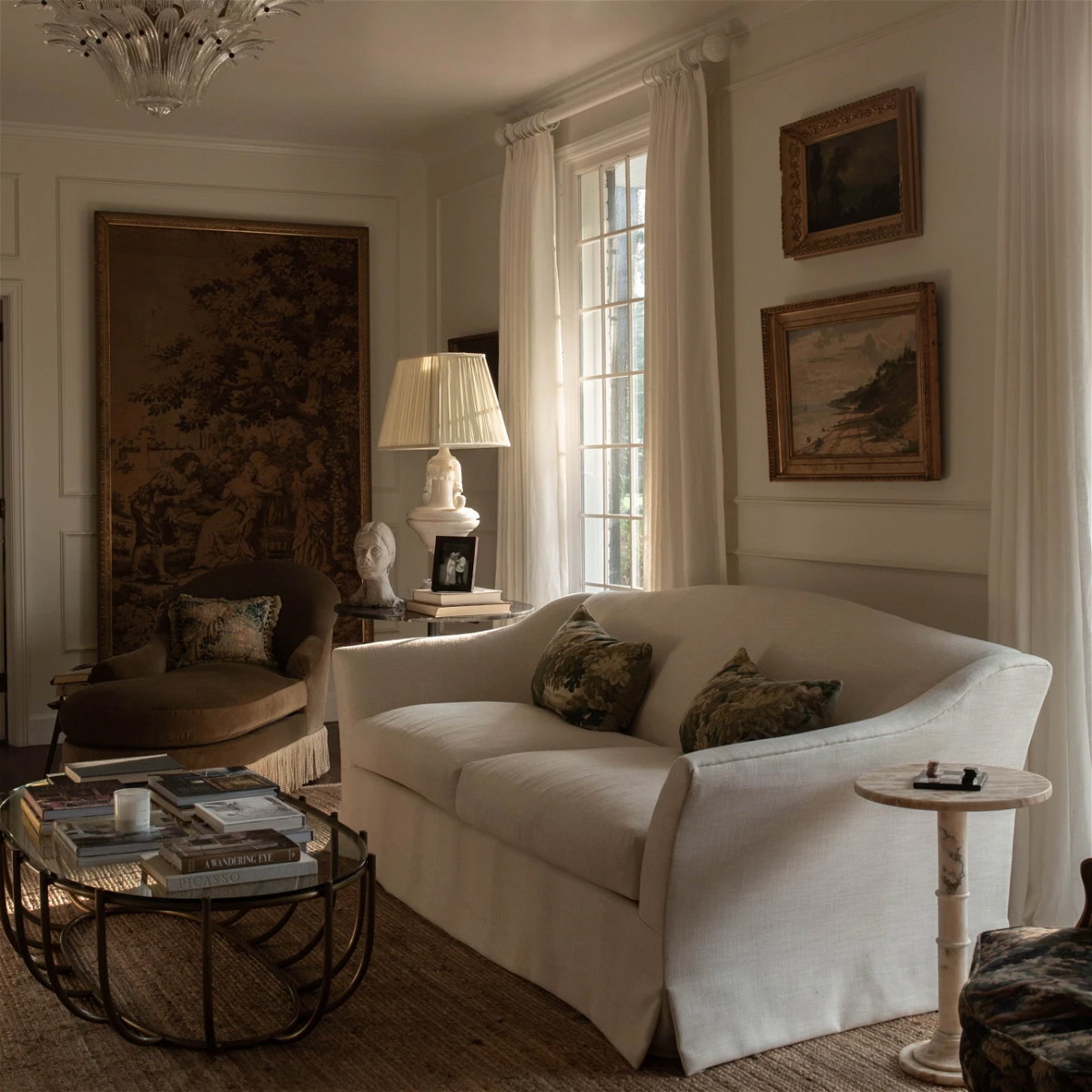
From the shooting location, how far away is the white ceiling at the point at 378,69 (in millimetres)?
4543

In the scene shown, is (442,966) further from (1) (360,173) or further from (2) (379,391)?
(1) (360,173)

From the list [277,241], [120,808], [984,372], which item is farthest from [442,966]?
[277,241]

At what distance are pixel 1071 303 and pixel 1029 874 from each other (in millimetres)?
1446

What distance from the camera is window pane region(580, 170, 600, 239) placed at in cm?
542

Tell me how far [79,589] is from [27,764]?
877 millimetres

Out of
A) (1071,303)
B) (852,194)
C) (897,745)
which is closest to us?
(897,745)

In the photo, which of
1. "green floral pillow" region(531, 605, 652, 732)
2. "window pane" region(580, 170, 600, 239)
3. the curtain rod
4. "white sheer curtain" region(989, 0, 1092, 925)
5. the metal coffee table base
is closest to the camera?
the metal coffee table base

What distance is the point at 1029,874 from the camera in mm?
3389

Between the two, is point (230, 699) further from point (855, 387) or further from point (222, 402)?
point (855, 387)

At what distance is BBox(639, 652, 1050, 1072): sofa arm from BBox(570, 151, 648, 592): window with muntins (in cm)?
215

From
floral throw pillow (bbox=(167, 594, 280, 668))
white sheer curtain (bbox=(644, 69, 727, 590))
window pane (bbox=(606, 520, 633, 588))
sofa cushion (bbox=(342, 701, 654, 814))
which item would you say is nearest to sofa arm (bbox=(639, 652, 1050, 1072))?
sofa cushion (bbox=(342, 701, 654, 814))

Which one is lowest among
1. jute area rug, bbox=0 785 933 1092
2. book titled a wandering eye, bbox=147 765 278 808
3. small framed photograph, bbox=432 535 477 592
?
jute area rug, bbox=0 785 933 1092

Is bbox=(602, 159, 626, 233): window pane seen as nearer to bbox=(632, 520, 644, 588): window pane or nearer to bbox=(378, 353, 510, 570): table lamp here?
bbox=(378, 353, 510, 570): table lamp

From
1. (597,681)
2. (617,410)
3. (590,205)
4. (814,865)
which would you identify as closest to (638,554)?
(617,410)
